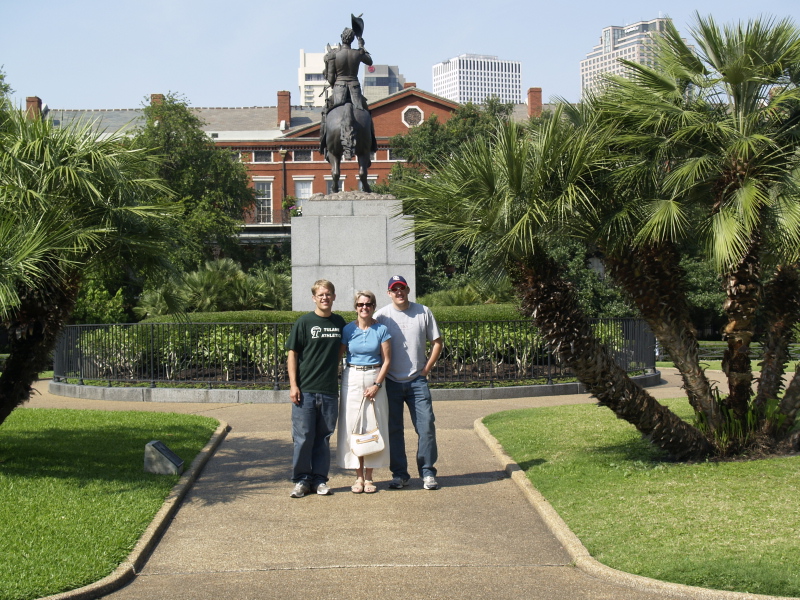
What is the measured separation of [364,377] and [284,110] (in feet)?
203

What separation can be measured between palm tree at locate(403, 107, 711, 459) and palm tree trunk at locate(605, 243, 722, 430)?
1.36 feet

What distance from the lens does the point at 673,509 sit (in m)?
6.33

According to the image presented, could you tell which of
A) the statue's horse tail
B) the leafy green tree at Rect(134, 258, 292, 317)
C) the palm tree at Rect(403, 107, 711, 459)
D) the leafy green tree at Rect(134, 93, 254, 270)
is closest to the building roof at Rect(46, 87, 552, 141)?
the leafy green tree at Rect(134, 93, 254, 270)

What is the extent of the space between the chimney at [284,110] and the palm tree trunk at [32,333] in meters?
59.7

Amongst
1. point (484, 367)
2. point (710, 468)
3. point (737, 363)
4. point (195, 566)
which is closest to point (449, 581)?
point (195, 566)

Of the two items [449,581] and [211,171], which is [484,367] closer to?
[449,581]

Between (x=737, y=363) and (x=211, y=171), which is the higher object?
(x=211, y=171)

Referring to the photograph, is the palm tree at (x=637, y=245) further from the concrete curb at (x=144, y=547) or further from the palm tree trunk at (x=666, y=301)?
the concrete curb at (x=144, y=547)

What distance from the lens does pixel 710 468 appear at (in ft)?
24.9

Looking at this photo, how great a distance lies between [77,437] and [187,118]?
3435cm

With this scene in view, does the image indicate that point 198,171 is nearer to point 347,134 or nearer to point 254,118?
point 254,118

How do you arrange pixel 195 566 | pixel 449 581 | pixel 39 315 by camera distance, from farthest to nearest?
Result: pixel 39 315 → pixel 195 566 → pixel 449 581

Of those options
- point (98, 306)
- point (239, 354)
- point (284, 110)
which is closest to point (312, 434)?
point (239, 354)

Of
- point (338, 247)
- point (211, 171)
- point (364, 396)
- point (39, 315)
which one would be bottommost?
point (364, 396)
